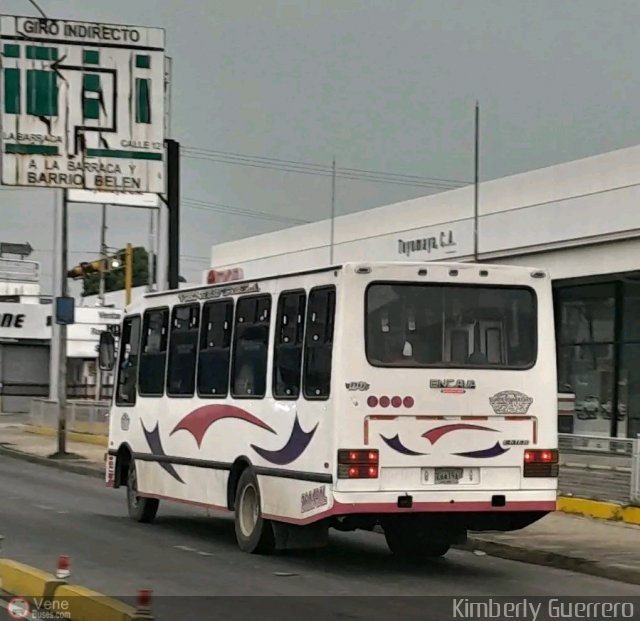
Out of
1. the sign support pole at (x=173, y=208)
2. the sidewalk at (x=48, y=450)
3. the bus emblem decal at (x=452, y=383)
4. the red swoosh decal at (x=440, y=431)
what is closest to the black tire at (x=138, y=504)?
the red swoosh decal at (x=440, y=431)

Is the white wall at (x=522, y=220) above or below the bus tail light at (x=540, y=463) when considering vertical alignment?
above

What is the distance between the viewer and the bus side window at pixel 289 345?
12789 mm

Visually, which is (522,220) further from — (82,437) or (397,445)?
(397,445)

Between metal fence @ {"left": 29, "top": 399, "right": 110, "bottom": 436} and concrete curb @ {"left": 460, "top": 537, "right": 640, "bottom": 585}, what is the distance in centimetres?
2085

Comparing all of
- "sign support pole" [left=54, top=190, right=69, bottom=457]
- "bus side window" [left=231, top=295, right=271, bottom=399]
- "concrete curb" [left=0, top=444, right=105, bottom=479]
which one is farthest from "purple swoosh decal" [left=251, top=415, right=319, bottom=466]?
"sign support pole" [left=54, top=190, right=69, bottom=457]

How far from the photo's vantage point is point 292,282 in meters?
13.0

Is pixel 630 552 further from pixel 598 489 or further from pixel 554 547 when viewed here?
pixel 598 489

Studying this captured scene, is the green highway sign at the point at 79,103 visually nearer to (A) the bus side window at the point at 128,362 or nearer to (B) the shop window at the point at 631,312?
(A) the bus side window at the point at 128,362

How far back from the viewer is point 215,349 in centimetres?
1444

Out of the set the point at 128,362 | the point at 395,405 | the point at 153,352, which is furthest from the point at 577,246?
the point at 395,405

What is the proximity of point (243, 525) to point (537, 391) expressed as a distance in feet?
11.4

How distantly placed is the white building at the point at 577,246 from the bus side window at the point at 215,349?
13618mm

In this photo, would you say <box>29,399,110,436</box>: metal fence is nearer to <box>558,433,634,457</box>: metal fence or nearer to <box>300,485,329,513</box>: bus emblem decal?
<box>558,433,634,457</box>: metal fence

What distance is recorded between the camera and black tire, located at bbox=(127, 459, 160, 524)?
653 inches
